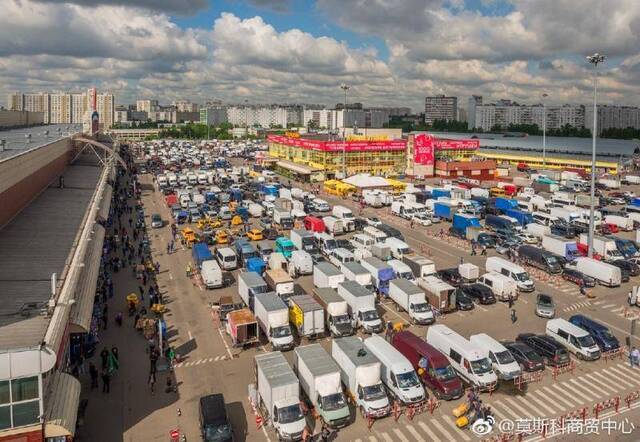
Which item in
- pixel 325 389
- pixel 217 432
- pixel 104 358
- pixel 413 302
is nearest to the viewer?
pixel 217 432

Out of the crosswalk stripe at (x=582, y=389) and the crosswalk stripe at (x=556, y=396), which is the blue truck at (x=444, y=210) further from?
the crosswalk stripe at (x=556, y=396)

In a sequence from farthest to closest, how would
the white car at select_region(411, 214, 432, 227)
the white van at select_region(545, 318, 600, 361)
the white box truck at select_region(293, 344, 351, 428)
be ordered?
the white car at select_region(411, 214, 432, 227) → the white van at select_region(545, 318, 600, 361) → the white box truck at select_region(293, 344, 351, 428)

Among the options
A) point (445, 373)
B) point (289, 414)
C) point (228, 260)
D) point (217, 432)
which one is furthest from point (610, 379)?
point (228, 260)

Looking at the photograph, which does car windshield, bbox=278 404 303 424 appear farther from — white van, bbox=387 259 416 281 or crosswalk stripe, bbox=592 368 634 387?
white van, bbox=387 259 416 281

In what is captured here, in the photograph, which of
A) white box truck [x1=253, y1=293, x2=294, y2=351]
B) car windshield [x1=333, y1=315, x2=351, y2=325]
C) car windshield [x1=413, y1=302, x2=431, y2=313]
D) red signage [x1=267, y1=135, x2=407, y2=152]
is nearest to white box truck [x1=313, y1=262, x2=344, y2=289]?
car windshield [x1=333, y1=315, x2=351, y2=325]

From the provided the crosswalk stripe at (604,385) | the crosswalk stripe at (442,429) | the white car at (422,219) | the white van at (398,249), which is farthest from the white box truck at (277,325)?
the white car at (422,219)

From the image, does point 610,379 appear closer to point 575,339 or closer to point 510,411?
point 575,339
